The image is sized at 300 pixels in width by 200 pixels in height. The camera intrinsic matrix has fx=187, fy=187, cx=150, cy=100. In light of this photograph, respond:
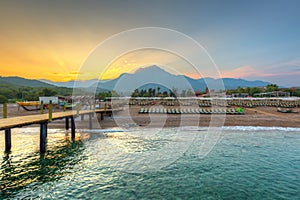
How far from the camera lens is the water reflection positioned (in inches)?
232

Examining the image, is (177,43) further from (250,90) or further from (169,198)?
(250,90)

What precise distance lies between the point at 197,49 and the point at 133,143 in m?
6.88

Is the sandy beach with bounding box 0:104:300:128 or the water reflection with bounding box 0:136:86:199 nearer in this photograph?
the water reflection with bounding box 0:136:86:199

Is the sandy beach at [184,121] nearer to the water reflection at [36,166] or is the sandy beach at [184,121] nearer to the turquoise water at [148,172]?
the turquoise water at [148,172]

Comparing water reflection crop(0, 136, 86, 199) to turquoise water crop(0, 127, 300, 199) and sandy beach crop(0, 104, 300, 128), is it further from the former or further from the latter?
sandy beach crop(0, 104, 300, 128)

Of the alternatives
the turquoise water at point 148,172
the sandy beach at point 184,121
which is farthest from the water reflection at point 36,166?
the sandy beach at point 184,121

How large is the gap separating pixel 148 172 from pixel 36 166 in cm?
441

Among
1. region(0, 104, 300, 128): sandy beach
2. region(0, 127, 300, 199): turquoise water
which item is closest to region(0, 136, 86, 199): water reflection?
region(0, 127, 300, 199): turquoise water

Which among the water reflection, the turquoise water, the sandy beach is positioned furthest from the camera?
the sandy beach

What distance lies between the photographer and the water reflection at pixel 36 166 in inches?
232

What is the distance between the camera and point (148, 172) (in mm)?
6902

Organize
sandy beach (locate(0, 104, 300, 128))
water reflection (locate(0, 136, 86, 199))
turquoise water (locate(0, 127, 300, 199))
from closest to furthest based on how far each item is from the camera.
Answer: turquoise water (locate(0, 127, 300, 199)) < water reflection (locate(0, 136, 86, 199)) < sandy beach (locate(0, 104, 300, 128))

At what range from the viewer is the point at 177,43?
13078mm

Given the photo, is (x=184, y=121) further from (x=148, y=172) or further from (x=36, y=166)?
(x=36, y=166)
